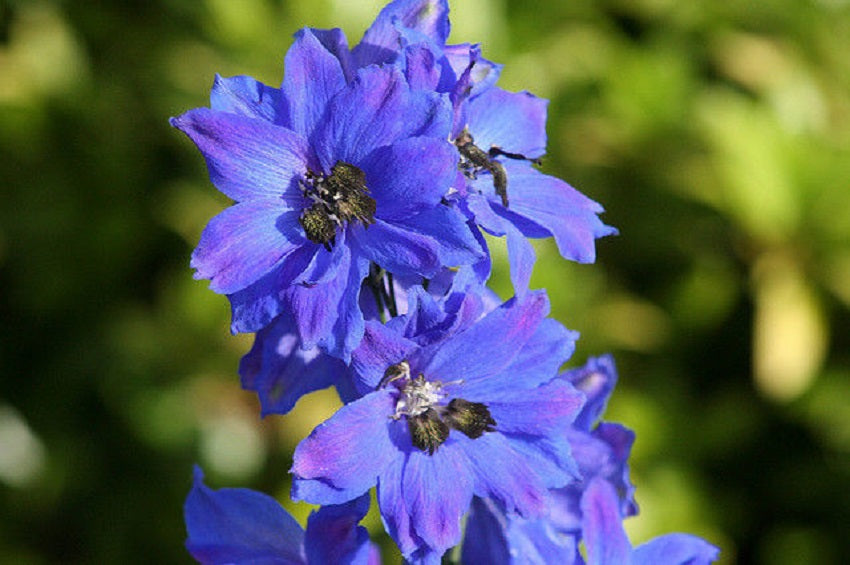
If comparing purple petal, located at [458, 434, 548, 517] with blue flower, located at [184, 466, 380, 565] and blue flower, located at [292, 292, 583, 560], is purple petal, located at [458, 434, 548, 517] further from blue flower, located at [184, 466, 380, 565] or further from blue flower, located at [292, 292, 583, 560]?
blue flower, located at [184, 466, 380, 565]

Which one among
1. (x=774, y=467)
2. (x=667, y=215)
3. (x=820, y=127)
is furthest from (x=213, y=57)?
(x=774, y=467)

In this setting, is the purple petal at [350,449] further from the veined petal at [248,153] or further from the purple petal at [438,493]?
the veined petal at [248,153]

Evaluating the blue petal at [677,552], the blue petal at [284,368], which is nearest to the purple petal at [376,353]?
the blue petal at [284,368]

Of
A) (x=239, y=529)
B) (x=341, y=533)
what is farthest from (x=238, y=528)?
(x=341, y=533)

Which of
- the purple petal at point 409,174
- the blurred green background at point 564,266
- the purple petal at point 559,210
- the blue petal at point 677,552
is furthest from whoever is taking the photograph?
the blurred green background at point 564,266

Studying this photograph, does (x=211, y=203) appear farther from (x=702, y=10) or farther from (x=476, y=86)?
(x=476, y=86)

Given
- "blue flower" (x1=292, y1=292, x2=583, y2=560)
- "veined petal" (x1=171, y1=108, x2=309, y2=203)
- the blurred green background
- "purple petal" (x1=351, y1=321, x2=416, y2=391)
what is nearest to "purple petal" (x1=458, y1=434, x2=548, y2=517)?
"blue flower" (x1=292, y1=292, x2=583, y2=560)
